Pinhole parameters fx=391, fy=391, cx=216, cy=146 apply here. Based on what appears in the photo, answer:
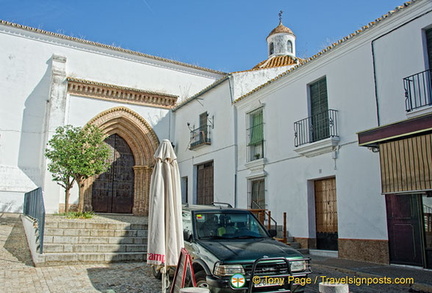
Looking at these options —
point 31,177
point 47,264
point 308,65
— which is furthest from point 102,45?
point 47,264

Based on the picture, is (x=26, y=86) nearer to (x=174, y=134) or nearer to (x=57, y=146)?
(x=57, y=146)

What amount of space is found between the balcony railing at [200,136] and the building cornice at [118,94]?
295cm

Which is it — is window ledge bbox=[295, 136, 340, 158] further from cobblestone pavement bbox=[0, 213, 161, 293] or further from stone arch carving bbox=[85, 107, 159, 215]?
stone arch carving bbox=[85, 107, 159, 215]

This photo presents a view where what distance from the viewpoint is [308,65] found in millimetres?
12297

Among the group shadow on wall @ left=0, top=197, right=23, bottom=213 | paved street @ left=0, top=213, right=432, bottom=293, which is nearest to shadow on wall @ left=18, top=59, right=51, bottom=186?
shadow on wall @ left=0, top=197, right=23, bottom=213

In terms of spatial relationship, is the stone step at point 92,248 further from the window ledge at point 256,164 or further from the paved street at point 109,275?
the window ledge at point 256,164

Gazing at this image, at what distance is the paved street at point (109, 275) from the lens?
6992mm

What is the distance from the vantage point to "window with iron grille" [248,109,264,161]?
1439 centimetres

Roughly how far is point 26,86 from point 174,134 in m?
7.41

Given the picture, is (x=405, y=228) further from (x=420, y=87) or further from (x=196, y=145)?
(x=196, y=145)

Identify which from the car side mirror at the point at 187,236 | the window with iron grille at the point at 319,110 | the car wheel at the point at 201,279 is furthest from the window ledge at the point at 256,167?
the car wheel at the point at 201,279

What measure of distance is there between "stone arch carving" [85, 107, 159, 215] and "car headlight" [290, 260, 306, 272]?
14304mm

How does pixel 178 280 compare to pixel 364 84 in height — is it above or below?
below

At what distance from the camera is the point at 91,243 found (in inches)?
408
